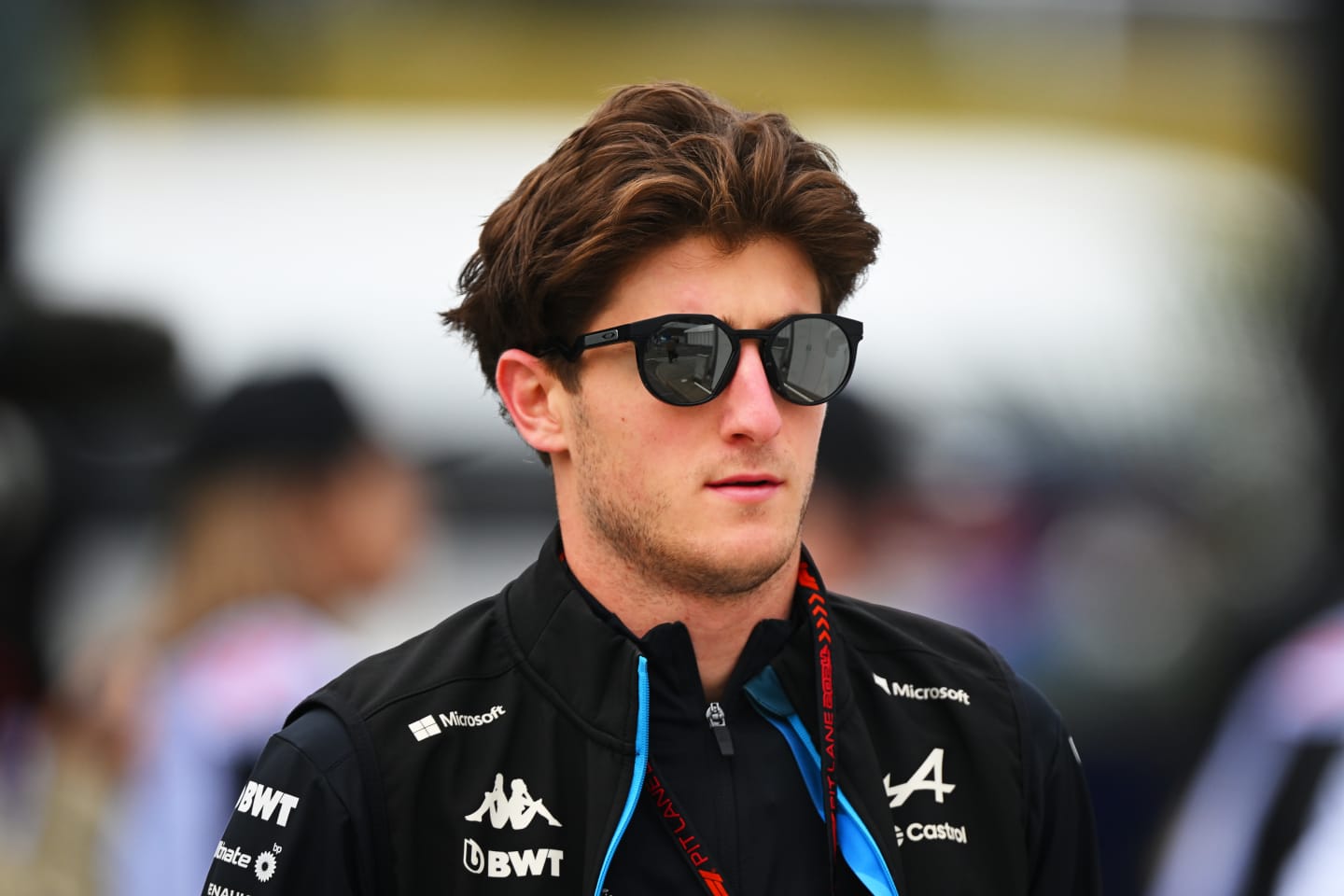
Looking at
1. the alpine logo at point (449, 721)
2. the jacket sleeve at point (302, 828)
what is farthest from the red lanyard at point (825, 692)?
the jacket sleeve at point (302, 828)

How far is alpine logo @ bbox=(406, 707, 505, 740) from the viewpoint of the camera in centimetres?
253

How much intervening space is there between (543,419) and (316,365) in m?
2.11

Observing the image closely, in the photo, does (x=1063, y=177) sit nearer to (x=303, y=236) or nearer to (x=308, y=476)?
(x=303, y=236)

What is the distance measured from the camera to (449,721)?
2551 mm

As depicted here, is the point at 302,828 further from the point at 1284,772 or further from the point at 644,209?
the point at 1284,772

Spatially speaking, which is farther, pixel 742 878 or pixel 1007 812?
pixel 1007 812

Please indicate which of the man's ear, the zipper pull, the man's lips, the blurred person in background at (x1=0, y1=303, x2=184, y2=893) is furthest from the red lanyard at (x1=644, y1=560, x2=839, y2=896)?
the blurred person in background at (x1=0, y1=303, x2=184, y2=893)

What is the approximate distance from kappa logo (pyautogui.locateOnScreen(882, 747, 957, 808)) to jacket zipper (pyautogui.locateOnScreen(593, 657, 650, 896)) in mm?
376

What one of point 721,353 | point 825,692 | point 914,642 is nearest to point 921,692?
point 914,642

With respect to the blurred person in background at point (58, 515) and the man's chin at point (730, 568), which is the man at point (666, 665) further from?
the blurred person in background at point (58, 515)

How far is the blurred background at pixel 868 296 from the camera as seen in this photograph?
5961 millimetres

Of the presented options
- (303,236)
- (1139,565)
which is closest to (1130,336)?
(1139,565)

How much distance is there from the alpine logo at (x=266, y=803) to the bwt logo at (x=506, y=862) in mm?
238

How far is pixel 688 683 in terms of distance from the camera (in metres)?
2.59
